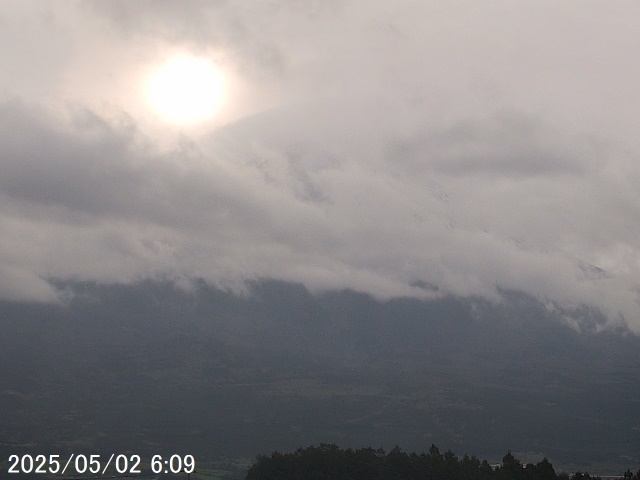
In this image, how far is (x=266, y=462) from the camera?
148250 mm

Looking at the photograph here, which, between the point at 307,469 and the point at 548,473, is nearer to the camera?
the point at 548,473

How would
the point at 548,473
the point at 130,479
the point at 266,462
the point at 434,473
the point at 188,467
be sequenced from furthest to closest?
the point at 130,479 → the point at 266,462 → the point at 434,473 → the point at 548,473 → the point at 188,467

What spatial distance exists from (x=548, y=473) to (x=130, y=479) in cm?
9978

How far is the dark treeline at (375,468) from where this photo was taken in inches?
5315

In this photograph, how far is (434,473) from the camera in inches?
5374

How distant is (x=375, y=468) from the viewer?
5556 inches

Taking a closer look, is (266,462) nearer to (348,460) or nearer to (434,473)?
(348,460)

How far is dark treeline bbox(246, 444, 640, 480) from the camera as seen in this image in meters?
135

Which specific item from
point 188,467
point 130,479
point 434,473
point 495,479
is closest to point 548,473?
point 495,479

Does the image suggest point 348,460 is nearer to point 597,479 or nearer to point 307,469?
point 307,469

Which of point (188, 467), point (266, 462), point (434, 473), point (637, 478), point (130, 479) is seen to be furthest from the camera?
point (130, 479)

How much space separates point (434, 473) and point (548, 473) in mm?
18942

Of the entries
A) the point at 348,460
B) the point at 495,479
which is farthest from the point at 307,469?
the point at 495,479

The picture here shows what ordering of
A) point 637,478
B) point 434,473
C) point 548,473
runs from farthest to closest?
1. point 434,473
2. point 548,473
3. point 637,478
